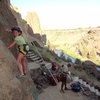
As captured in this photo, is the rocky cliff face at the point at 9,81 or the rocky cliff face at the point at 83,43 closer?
the rocky cliff face at the point at 9,81

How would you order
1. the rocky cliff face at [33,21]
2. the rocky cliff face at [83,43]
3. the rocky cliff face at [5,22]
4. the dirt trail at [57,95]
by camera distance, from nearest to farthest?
1. the rocky cliff face at [5,22]
2. the dirt trail at [57,95]
3. the rocky cliff face at [33,21]
4. the rocky cliff face at [83,43]

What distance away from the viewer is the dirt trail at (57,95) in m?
12.7

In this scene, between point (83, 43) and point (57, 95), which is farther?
point (83, 43)

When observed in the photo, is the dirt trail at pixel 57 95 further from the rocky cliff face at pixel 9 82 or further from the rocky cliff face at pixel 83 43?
the rocky cliff face at pixel 83 43

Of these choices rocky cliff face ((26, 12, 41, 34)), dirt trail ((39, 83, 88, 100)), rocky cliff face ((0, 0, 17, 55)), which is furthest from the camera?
rocky cliff face ((26, 12, 41, 34))

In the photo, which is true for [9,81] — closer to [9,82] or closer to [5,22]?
[9,82]

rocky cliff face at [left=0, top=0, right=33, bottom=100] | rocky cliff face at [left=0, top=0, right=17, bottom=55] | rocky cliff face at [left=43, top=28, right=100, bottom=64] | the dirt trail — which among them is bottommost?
rocky cliff face at [left=43, top=28, right=100, bottom=64]

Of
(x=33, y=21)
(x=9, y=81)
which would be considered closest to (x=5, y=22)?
(x=9, y=81)

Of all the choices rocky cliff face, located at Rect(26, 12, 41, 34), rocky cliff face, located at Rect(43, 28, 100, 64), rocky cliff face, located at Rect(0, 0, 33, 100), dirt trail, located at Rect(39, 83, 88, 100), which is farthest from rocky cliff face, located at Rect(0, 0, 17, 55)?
rocky cliff face, located at Rect(43, 28, 100, 64)

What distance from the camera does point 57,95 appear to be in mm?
13000

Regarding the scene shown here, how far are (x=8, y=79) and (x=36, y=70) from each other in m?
10.6

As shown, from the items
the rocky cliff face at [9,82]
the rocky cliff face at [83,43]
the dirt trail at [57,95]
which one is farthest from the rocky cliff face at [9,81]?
the rocky cliff face at [83,43]

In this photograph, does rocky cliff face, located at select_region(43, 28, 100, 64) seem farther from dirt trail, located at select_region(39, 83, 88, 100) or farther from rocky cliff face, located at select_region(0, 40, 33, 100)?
rocky cliff face, located at select_region(0, 40, 33, 100)

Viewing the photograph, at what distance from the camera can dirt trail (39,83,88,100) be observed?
12692mm
